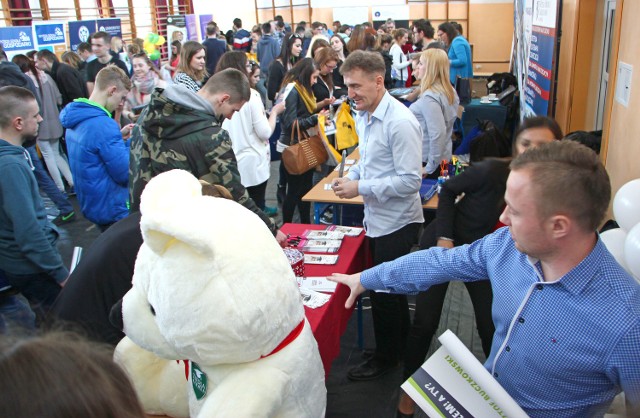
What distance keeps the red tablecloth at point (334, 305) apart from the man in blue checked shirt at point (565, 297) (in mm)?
936

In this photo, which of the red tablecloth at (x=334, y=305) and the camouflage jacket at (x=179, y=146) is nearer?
the red tablecloth at (x=334, y=305)

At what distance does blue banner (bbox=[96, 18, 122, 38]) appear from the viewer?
38.2ft

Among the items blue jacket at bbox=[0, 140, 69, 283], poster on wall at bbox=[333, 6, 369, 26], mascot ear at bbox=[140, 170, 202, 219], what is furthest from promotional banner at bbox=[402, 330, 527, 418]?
poster on wall at bbox=[333, 6, 369, 26]

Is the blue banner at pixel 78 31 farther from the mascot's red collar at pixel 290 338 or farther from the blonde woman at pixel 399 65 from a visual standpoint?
the mascot's red collar at pixel 290 338

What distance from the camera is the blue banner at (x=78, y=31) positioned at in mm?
10766

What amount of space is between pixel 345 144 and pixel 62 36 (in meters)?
8.50

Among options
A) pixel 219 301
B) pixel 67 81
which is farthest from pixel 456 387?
pixel 67 81

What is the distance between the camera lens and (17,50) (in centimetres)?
940

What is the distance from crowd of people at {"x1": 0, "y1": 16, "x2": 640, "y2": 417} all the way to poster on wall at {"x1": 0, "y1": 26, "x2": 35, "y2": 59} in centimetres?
498

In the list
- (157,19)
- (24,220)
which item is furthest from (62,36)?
(24,220)

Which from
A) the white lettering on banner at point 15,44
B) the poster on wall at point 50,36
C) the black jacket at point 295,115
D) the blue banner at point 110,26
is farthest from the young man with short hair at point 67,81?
the blue banner at point 110,26

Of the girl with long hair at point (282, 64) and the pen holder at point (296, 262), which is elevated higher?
the girl with long hair at point (282, 64)

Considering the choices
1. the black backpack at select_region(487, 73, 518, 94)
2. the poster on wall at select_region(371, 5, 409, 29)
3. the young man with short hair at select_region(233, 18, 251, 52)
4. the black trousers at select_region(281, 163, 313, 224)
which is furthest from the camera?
the poster on wall at select_region(371, 5, 409, 29)

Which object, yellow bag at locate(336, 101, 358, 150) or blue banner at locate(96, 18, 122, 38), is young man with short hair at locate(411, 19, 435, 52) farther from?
blue banner at locate(96, 18, 122, 38)
